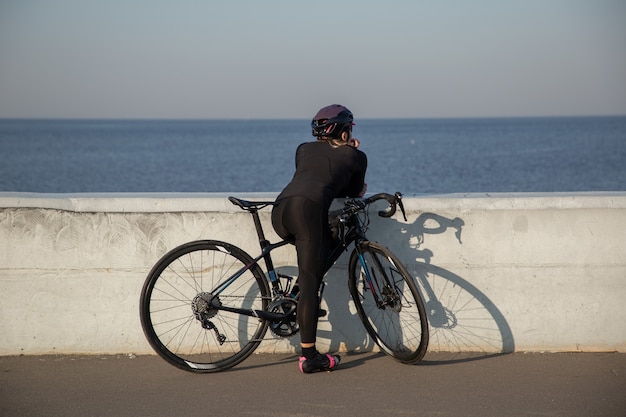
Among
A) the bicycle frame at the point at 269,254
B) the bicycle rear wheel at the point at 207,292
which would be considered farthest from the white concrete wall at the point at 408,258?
the bicycle frame at the point at 269,254

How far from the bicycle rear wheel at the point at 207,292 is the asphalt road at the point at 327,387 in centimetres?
21

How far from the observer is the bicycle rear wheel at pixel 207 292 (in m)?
6.19

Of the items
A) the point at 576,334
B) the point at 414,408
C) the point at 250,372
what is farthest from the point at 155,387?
the point at 576,334

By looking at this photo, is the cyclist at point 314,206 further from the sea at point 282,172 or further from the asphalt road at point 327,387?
the sea at point 282,172

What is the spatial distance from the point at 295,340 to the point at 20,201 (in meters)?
2.31

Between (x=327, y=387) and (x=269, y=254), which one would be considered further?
(x=269, y=254)

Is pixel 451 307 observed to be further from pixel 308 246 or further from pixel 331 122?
pixel 331 122

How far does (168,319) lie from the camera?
6277 millimetres

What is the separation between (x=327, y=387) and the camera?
555cm

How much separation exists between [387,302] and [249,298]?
3.44 feet

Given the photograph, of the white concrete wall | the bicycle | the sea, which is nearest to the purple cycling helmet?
the bicycle

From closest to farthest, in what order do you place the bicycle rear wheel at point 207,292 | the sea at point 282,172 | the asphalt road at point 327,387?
1. the asphalt road at point 327,387
2. the bicycle rear wheel at point 207,292
3. the sea at point 282,172

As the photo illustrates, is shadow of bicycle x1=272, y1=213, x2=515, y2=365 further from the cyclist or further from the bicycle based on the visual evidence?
the cyclist

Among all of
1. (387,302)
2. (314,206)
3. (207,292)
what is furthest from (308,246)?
(207,292)
